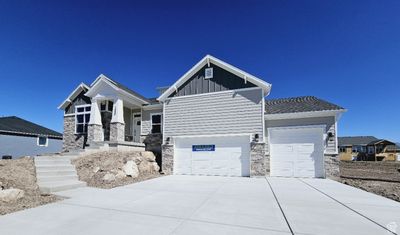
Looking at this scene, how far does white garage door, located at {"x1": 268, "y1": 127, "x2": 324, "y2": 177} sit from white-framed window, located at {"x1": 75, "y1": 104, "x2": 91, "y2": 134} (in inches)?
542

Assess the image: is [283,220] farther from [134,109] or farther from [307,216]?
[134,109]

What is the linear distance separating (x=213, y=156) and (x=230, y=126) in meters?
2.16

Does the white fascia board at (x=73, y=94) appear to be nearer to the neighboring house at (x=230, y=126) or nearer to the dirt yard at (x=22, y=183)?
the neighboring house at (x=230, y=126)

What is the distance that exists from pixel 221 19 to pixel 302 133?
26.6 ft

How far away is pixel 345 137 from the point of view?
48.3 metres

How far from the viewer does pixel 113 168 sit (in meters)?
10.6

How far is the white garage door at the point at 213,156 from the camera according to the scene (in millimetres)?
12477

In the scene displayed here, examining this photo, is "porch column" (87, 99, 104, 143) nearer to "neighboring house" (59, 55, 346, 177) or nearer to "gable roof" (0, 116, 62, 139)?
"neighboring house" (59, 55, 346, 177)

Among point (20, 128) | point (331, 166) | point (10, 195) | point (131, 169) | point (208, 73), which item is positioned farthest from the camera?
point (20, 128)

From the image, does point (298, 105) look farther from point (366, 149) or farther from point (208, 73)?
point (366, 149)

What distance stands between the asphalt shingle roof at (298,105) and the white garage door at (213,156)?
112 inches

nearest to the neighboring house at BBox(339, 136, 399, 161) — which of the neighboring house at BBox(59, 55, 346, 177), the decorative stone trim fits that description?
the neighboring house at BBox(59, 55, 346, 177)

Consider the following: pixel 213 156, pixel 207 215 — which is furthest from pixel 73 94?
pixel 207 215

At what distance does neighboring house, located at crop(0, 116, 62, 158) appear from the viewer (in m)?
18.5
